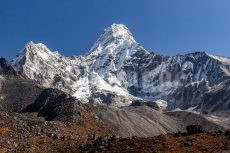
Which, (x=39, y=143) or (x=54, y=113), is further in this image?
(x=54, y=113)

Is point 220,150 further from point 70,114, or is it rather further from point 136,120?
point 136,120

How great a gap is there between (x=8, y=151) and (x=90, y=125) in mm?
42555

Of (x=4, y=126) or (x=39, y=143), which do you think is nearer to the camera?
(x=39, y=143)

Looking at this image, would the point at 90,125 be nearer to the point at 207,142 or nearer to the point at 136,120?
the point at 207,142

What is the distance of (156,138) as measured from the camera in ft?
164

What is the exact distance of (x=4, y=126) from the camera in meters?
66.2

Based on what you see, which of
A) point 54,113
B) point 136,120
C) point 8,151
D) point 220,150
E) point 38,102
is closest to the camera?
point 220,150

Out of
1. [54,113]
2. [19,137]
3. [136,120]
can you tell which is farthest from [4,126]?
[136,120]

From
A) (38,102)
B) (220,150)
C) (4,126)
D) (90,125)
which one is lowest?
(220,150)

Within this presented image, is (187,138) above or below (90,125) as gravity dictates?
below

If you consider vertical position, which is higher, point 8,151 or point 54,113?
point 54,113

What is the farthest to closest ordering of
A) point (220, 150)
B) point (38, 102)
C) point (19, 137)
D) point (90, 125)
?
point (38, 102), point (90, 125), point (19, 137), point (220, 150)

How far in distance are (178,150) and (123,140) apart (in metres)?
7.73

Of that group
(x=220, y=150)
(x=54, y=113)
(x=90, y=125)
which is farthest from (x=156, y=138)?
(x=54, y=113)
